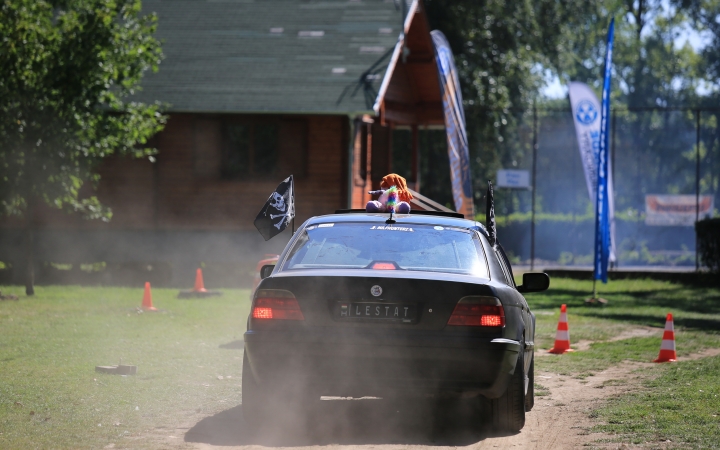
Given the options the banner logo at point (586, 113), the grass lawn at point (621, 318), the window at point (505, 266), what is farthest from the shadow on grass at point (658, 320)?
the window at point (505, 266)

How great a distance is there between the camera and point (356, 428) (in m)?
7.26

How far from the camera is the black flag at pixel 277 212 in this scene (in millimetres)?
10219

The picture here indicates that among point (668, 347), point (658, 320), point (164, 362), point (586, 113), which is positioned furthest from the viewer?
point (586, 113)

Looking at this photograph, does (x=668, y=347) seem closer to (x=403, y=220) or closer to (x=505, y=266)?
(x=505, y=266)

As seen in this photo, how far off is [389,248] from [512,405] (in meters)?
1.39

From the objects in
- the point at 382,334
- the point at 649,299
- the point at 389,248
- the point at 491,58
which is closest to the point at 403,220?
the point at 389,248

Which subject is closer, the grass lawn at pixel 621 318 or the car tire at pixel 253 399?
the car tire at pixel 253 399

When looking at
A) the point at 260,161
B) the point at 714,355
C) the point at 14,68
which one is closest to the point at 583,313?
the point at 714,355

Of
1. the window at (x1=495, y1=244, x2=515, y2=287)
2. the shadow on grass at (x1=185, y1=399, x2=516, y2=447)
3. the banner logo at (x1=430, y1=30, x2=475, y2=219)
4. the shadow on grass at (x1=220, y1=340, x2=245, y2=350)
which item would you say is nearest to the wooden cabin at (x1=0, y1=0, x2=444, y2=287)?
the banner logo at (x1=430, y1=30, x2=475, y2=219)

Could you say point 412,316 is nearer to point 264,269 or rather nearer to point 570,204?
point 264,269

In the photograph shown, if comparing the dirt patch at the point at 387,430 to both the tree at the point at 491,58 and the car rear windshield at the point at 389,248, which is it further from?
the tree at the point at 491,58

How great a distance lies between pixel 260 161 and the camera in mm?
23875

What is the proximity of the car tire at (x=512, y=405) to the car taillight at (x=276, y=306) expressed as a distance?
5.05 feet

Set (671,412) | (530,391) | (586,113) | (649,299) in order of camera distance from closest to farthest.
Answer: (671,412), (530,391), (649,299), (586,113)
